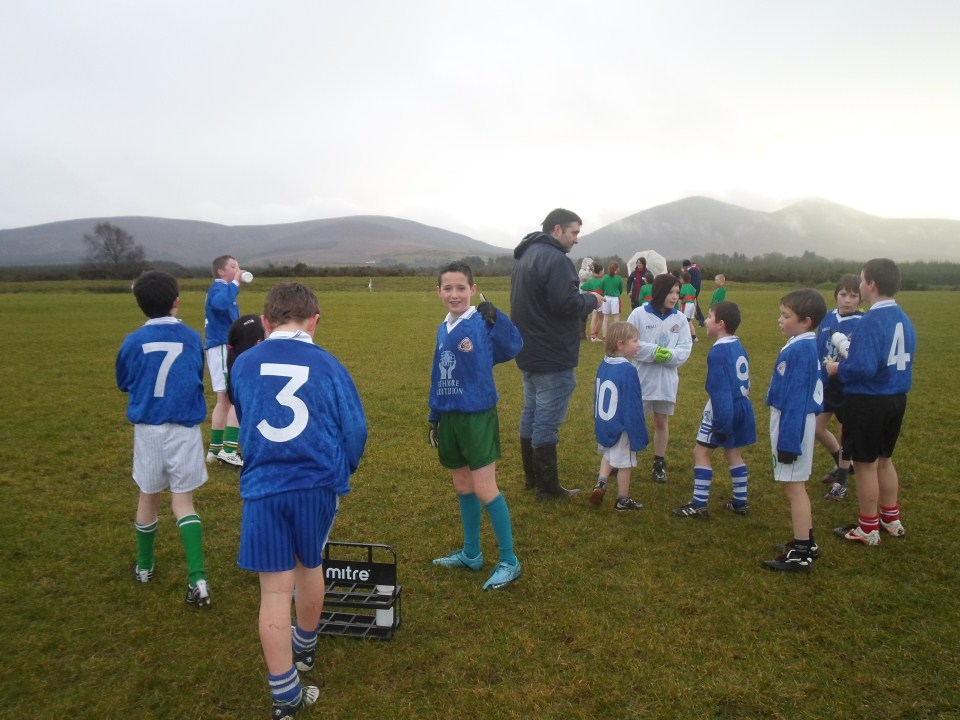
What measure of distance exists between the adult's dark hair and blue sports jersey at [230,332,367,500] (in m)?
4.01

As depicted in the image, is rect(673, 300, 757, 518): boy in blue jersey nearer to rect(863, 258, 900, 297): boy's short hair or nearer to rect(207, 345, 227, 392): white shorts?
rect(863, 258, 900, 297): boy's short hair

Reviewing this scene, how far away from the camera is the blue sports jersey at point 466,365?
403cm

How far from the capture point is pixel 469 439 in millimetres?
4016

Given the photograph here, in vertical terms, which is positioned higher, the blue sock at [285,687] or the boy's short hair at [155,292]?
the boy's short hair at [155,292]

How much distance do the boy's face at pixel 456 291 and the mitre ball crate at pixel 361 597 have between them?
5.59 feet

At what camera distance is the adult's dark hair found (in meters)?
5.80

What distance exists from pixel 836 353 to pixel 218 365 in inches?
284

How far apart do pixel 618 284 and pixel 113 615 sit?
47.1ft

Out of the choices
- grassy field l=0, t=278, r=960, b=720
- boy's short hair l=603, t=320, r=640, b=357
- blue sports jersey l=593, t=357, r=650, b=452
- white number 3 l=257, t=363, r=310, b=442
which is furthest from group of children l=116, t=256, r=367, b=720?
boy's short hair l=603, t=320, r=640, b=357

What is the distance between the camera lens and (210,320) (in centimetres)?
735

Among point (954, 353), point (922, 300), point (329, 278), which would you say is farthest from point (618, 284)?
point (329, 278)

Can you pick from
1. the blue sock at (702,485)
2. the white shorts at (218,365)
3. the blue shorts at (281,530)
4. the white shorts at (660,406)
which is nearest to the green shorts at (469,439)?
the blue shorts at (281,530)

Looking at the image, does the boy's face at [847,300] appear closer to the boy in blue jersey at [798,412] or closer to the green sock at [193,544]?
the boy in blue jersey at [798,412]

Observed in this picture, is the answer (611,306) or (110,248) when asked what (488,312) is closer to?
(611,306)
